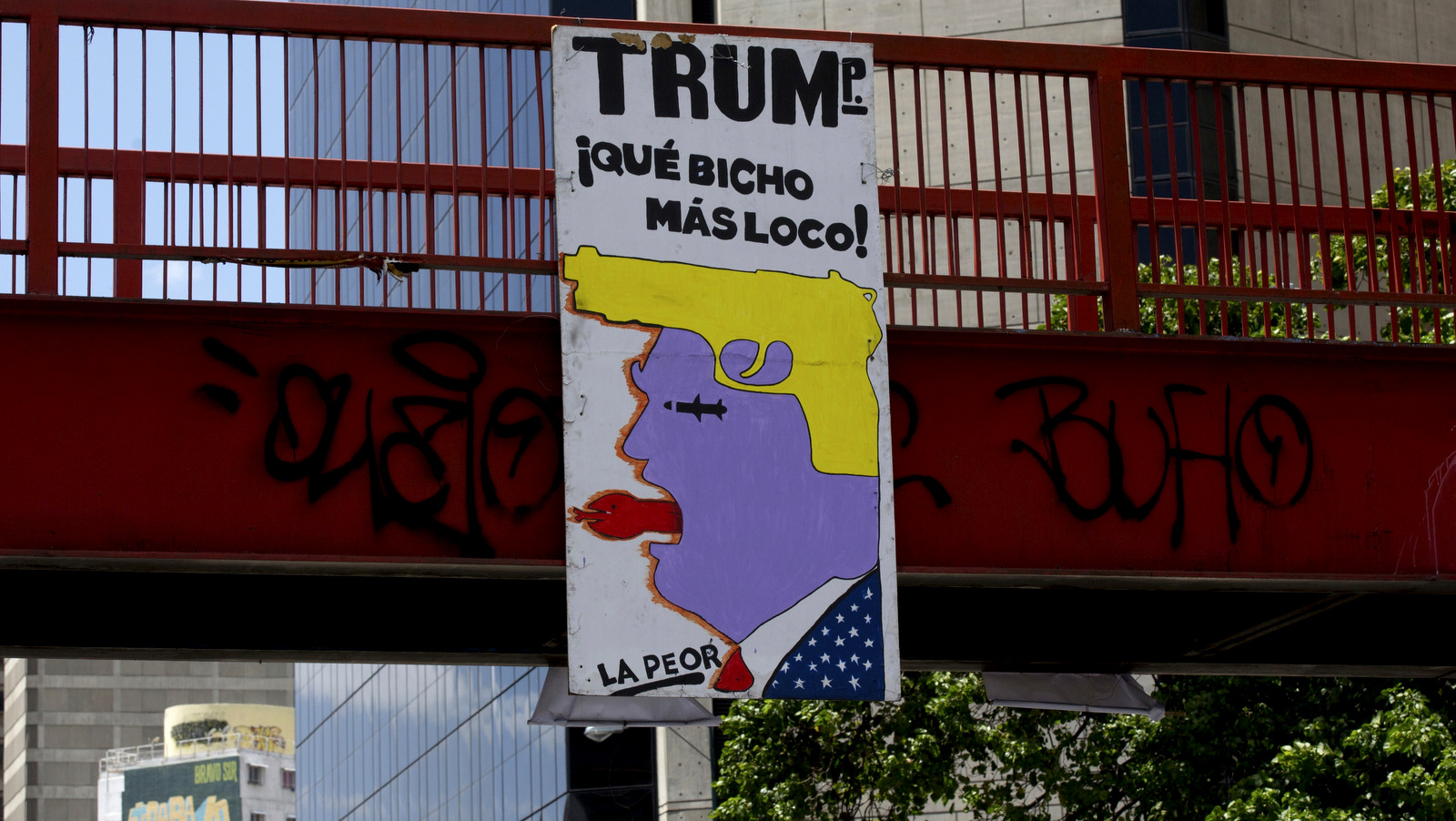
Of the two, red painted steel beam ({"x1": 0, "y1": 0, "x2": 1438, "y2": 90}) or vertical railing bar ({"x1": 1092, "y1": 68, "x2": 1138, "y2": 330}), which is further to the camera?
vertical railing bar ({"x1": 1092, "y1": 68, "x2": 1138, "y2": 330})

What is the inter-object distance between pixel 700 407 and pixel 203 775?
117 meters

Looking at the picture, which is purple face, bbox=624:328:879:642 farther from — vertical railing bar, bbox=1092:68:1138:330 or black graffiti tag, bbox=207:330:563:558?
vertical railing bar, bbox=1092:68:1138:330

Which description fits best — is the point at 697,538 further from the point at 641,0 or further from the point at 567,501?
the point at 641,0

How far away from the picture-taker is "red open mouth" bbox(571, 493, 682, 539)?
7.67m

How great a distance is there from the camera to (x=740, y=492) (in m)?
7.89

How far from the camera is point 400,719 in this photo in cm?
5103

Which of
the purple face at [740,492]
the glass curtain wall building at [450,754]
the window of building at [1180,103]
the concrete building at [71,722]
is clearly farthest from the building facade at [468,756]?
the concrete building at [71,722]

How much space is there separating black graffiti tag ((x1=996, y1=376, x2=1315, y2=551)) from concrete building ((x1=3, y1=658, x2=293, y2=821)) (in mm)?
120257

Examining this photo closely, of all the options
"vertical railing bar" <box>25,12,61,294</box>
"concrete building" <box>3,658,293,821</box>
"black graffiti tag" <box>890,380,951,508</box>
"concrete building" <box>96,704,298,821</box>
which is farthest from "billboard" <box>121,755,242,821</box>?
"black graffiti tag" <box>890,380,951,508</box>

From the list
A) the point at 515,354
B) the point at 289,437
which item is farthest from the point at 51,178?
the point at 515,354

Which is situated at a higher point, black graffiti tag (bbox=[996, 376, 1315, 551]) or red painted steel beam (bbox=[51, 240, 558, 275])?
red painted steel beam (bbox=[51, 240, 558, 275])

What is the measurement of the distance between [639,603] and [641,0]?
35243 millimetres

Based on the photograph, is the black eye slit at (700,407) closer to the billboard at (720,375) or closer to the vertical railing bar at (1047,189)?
the billboard at (720,375)

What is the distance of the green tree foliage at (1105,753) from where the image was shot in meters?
16.5
